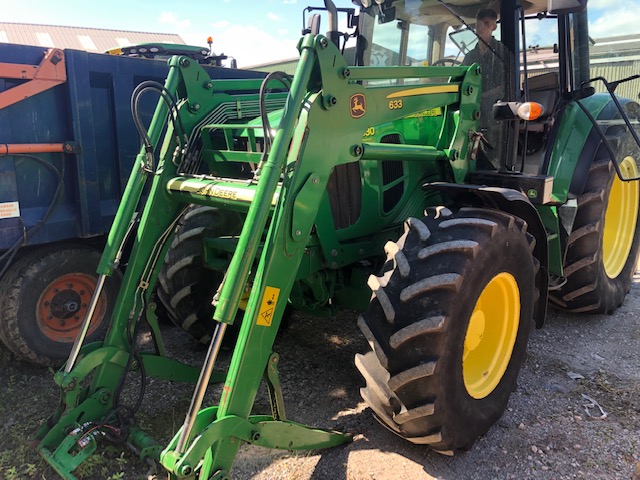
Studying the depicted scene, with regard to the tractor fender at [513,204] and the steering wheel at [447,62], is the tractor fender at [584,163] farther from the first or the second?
the steering wheel at [447,62]

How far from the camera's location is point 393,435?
2.98 meters

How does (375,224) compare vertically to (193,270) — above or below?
above

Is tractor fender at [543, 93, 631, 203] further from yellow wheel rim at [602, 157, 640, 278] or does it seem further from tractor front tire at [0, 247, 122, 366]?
Answer: tractor front tire at [0, 247, 122, 366]

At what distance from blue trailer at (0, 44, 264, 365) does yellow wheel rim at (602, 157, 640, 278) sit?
408cm

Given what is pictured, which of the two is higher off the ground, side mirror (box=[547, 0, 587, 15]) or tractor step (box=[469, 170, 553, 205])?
side mirror (box=[547, 0, 587, 15])

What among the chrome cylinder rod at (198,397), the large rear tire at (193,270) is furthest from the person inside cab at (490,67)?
the chrome cylinder rod at (198,397)

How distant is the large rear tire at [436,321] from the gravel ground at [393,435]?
0.22 m

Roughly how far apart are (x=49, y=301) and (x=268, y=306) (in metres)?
2.40

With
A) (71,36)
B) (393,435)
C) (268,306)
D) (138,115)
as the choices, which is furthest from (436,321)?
(71,36)

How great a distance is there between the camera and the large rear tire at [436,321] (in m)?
2.48

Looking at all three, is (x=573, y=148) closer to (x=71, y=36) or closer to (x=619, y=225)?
(x=619, y=225)

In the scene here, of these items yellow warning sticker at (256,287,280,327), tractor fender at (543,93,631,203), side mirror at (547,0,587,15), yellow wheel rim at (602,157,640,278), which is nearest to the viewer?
yellow warning sticker at (256,287,280,327)

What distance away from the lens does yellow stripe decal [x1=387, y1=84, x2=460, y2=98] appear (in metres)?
3.02

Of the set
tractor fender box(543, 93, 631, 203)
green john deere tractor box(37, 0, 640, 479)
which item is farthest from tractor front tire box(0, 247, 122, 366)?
tractor fender box(543, 93, 631, 203)
